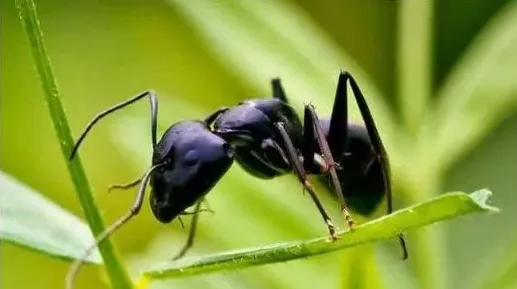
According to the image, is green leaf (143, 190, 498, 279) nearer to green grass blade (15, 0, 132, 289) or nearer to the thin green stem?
green grass blade (15, 0, 132, 289)

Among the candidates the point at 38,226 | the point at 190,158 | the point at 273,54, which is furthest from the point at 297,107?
the point at 38,226

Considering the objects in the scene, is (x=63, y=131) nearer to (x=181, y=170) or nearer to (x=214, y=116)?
(x=181, y=170)

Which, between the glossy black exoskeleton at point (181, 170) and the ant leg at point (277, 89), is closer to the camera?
the glossy black exoskeleton at point (181, 170)

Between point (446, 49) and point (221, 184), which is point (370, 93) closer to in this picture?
point (221, 184)

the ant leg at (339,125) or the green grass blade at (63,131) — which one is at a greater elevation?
the green grass blade at (63,131)

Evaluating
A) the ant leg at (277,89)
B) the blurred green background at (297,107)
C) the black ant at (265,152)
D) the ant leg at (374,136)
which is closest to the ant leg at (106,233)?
the black ant at (265,152)

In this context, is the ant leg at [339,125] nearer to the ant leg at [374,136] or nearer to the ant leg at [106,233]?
the ant leg at [374,136]
